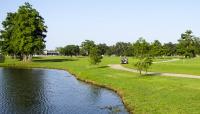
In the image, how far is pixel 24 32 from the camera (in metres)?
120

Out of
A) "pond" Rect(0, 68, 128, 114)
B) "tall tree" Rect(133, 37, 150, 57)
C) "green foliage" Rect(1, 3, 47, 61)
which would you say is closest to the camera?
"pond" Rect(0, 68, 128, 114)

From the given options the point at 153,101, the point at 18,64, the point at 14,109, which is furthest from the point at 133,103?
the point at 18,64

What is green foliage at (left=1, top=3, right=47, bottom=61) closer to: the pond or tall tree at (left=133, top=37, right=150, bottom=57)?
tall tree at (left=133, top=37, right=150, bottom=57)

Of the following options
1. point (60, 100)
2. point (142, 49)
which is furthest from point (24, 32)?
point (60, 100)

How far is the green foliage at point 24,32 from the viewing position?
4717 inches

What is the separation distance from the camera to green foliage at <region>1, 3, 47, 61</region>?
119812mm

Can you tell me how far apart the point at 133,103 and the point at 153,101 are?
6.81 ft

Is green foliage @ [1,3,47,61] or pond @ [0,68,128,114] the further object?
green foliage @ [1,3,47,61]

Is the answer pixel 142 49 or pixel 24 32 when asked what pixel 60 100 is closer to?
pixel 142 49

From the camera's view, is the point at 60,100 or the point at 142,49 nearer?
the point at 60,100

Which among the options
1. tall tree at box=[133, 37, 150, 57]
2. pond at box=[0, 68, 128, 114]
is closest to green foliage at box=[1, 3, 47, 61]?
tall tree at box=[133, 37, 150, 57]

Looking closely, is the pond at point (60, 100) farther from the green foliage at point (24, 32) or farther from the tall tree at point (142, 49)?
the green foliage at point (24, 32)

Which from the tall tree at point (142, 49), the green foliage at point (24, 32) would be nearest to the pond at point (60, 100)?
the tall tree at point (142, 49)

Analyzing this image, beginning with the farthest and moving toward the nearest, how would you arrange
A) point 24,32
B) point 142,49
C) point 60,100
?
point 24,32
point 142,49
point 60,100
